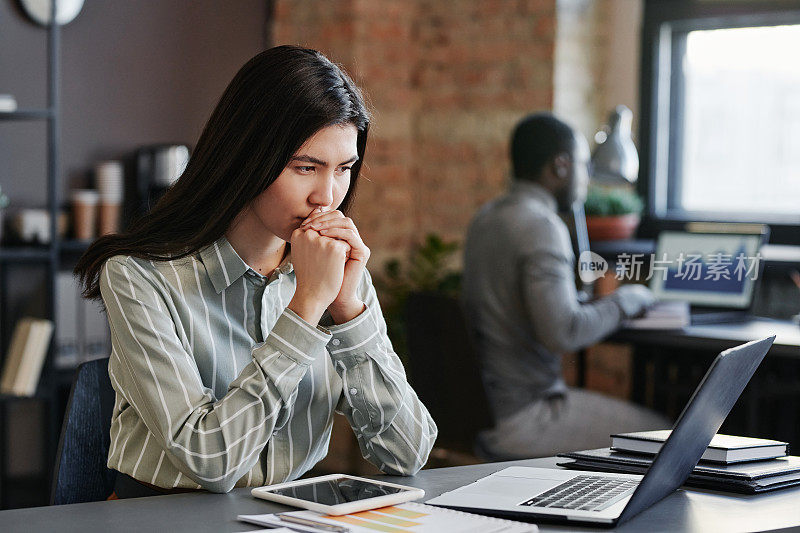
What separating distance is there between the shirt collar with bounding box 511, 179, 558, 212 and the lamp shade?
0.54 meters

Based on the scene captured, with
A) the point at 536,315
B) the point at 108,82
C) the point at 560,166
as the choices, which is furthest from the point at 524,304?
the point at 108,82

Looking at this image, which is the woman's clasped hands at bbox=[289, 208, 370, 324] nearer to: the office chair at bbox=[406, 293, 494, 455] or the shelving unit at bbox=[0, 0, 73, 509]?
the office chair at bbox=[406, 293, 494, 455]

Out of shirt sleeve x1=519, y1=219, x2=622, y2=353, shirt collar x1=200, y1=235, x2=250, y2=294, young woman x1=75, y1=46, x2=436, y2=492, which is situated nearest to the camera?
young woman x1=75, y1=46, x2=436, y2=492

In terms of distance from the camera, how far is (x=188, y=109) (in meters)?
4.16

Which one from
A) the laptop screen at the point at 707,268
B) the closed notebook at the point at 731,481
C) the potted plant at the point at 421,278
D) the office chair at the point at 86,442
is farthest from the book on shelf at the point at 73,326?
the closed notebook at the point at 731,481

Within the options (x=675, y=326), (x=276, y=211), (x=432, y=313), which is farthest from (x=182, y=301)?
(x=675, y=326)

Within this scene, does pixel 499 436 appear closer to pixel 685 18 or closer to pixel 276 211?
pixel 276 211

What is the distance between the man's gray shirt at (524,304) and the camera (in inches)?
108

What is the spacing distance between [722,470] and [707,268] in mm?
2074

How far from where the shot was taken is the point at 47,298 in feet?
11.4

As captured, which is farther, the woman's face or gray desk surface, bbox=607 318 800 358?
gray desk surface, bbox=607 318 800 358

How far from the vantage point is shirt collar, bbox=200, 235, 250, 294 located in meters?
1.46

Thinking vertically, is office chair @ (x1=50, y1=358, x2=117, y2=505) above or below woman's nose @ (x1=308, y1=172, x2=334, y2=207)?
below

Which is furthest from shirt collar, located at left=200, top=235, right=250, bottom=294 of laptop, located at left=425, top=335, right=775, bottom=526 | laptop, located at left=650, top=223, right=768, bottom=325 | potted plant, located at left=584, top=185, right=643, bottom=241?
potted plant, located at left=584, top=185, right=643, bottom=241
